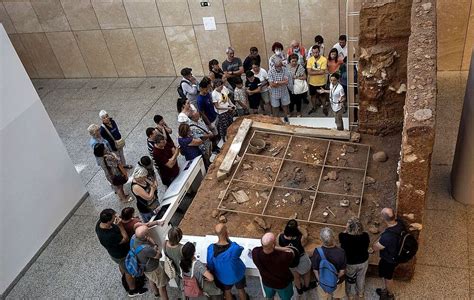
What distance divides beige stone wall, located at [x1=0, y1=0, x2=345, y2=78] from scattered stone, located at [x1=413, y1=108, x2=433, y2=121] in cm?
575

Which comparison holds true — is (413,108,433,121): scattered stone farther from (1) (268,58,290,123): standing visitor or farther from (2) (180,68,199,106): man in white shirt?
(2) (180,68,199,106): man in white shirt

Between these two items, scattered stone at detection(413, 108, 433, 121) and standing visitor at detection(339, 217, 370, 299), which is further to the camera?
standing visitor at detection(339, 217, 370, 299)

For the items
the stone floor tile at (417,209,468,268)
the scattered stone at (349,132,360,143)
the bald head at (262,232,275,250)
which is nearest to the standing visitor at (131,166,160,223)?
the bald head at (262,232,275,250)

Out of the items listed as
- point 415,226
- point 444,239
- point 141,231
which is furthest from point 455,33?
point 141,231

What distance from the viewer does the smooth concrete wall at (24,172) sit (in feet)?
22.5

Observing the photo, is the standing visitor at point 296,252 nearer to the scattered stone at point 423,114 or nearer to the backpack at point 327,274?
the backpack at point 327,274

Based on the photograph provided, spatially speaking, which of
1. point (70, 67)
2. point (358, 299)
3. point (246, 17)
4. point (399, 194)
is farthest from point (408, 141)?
point (70, 67)

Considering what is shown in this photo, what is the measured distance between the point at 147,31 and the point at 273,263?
840cm

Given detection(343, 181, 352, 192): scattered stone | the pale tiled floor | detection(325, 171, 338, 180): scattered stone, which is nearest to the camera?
the pale tiled floor

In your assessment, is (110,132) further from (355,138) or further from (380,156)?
(380,156)

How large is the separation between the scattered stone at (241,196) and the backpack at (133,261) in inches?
80.4

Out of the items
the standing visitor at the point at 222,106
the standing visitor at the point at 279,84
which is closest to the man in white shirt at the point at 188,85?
the standing visitor at the point at 222,106

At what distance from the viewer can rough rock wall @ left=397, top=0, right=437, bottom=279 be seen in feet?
15.5

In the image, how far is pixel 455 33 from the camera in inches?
372
